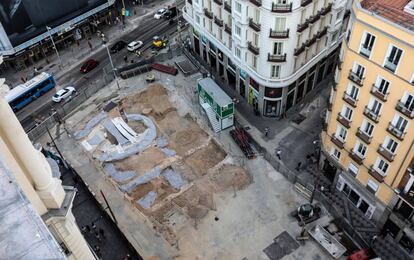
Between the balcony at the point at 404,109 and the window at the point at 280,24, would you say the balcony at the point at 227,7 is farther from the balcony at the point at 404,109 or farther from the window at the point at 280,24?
the balcony at the point at 404,109

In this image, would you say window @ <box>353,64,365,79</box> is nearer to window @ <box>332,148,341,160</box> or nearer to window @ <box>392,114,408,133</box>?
window @ <box>392,114,408,133</box>

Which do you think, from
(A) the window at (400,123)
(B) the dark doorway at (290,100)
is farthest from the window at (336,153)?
(B) the dark doorway at (290,100)

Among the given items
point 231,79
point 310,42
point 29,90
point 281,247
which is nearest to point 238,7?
point 310,42

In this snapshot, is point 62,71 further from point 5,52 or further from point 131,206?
point 131,206

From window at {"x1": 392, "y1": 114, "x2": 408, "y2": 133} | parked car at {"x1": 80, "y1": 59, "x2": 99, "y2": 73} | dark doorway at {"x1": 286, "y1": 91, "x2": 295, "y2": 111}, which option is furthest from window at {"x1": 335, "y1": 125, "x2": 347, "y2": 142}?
parked car at {"x1": 80, "y1": 59, "x2": 99, "y2": 73}

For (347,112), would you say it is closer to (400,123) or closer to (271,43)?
(400,123)

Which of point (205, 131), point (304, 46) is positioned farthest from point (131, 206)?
point (304, 46)
